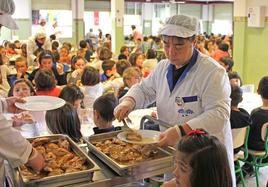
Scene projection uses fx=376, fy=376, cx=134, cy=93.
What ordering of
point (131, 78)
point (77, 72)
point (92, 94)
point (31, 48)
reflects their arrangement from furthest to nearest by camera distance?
point (31, 48) < point (77, 72) < point (131, 78) < point (92, 94)

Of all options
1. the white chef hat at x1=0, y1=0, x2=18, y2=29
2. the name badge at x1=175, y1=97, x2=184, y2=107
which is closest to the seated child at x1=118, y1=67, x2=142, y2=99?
the name badge at x1=175, y1=97, x2=184, y2=107

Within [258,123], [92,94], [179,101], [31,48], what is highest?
[31,48]

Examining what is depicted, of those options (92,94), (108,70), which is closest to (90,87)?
(92,94)

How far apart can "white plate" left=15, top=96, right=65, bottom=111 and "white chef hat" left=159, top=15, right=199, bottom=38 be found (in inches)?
24.5

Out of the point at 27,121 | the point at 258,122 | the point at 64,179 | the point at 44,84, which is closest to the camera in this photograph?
the point at 64,179

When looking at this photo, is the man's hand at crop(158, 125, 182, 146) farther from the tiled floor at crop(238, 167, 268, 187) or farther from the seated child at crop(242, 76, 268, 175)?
the tiled floor at crop(238, 167, 268, 187)

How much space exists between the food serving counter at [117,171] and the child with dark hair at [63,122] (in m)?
0.82

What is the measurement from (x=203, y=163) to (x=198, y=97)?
26.9 inches

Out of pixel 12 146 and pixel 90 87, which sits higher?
pixel 12 146

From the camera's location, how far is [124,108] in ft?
6.23

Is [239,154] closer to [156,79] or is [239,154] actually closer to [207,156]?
[156,79]

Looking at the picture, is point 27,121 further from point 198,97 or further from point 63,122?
point 198,97

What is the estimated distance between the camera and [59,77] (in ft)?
17.4

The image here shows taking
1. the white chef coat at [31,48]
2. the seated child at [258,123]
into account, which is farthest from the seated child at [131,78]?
the white chef coat at [31,48]
